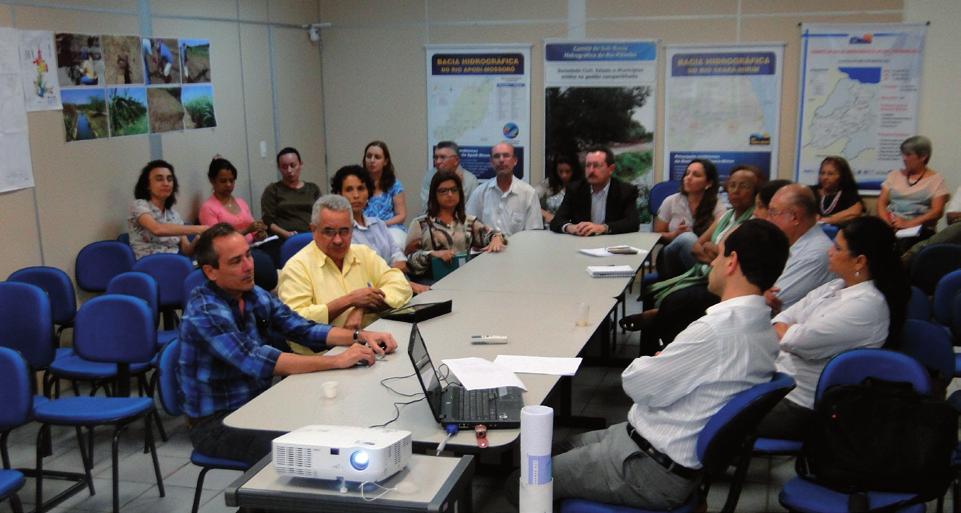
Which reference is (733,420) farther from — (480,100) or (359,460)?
(480,100)

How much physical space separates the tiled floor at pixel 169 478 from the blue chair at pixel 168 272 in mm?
815

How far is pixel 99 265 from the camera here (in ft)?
19.0

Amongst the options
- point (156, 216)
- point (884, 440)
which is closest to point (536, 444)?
point (884, 440)

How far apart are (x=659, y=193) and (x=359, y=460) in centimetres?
630

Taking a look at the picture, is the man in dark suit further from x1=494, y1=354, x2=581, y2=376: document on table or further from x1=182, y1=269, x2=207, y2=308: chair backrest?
x1=494, y1=354, x2=581, y2=376: document on table

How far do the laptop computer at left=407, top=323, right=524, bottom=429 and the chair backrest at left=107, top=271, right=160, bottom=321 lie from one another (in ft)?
8.36

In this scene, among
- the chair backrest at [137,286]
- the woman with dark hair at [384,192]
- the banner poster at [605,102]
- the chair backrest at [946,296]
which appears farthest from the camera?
the banner poster at [605,102]

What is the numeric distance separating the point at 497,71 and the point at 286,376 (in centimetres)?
597

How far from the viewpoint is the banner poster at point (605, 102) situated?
8469mm

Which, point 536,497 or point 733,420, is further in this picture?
point 733,420

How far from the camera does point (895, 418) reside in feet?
9.42

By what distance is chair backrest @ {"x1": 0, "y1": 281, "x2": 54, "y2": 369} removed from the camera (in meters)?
4.43

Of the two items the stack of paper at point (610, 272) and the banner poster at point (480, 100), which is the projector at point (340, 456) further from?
the banner poster at point (480, 100)

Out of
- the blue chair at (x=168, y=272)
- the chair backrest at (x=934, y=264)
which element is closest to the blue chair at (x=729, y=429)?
the chair backrest at (x=934, y=264)
